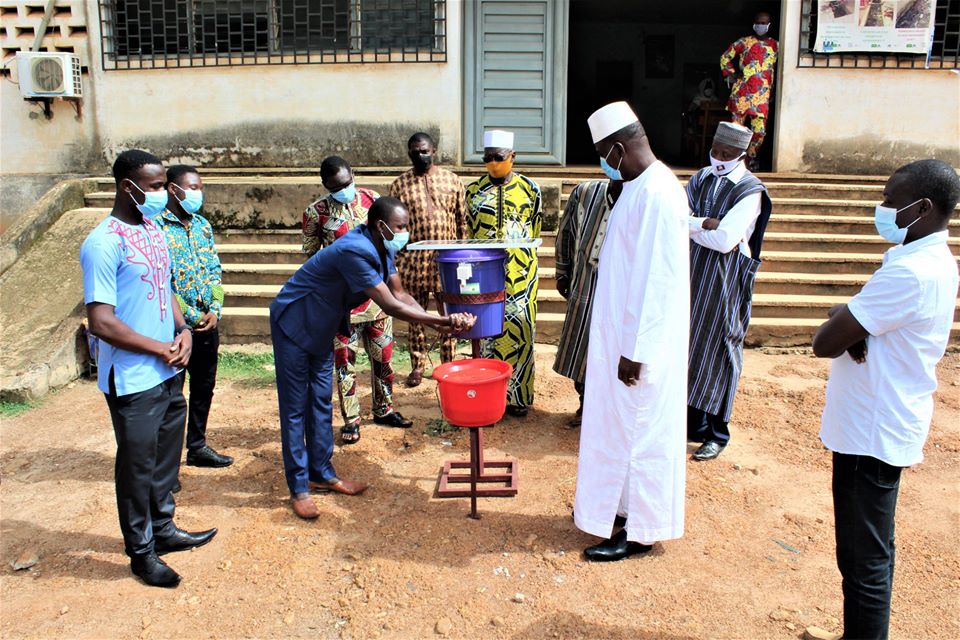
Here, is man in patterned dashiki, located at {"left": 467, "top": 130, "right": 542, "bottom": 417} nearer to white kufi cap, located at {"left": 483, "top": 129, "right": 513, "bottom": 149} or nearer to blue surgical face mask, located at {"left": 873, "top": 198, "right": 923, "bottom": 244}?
white kufi cap, located at {"left": 483, "top": 129, "right": 513, "bottom": 149}

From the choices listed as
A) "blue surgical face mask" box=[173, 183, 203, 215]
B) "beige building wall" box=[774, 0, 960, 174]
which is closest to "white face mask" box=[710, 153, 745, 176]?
"blue surgical face mask" box=[173, 183, 203, 215]

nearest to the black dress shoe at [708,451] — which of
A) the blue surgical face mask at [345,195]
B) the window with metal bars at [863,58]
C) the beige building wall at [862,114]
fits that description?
the blue surgical face mask at [345,195]

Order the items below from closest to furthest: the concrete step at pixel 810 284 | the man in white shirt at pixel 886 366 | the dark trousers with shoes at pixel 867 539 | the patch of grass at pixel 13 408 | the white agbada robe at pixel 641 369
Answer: the man in white shirt at pixel 886 366
the dark trousers with shoes at pixel 867 539
the white agbada robe at pixel 641 369
the patch of grass at pixel 13 408
the concrete step at pixel 810 284

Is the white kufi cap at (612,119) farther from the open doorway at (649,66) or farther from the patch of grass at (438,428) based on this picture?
the open doorway at (649,66)

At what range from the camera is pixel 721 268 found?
4.71 metres

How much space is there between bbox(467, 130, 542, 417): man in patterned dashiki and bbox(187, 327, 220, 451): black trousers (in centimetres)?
197

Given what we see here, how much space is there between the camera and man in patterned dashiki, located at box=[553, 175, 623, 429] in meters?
4.81

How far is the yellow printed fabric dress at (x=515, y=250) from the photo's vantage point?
17.5 feet

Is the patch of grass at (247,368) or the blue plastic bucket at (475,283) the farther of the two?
the patch of grass at (247,368)

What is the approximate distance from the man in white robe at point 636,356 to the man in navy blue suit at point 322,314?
93 centimetres

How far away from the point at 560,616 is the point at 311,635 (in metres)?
1.08

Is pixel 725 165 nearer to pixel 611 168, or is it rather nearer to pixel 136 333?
pixel 611 168

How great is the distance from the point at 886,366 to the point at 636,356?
1016 millimetres

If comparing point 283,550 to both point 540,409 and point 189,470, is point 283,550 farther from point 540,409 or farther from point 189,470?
point 540,409
